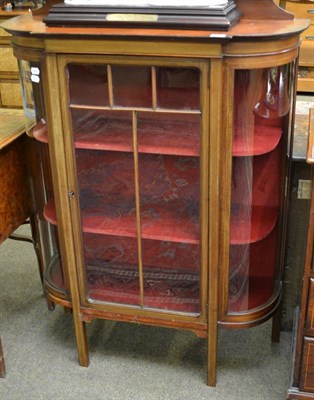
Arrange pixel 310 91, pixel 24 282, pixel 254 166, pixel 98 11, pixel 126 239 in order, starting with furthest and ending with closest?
pixel 310 91 → pixel 24 282 → pixel 126 239 → pixel 254 166 → pixel 98 11

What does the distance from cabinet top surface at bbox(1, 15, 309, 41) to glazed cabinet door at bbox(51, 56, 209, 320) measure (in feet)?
0.25

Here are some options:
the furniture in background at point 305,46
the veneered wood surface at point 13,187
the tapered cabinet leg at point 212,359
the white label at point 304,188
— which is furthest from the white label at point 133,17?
the furniture in background at point 305,46

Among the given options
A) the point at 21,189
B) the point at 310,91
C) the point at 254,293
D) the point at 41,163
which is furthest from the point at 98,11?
the point at 310,91

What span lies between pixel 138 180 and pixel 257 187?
39 centimetres

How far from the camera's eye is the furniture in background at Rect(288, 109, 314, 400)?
158 cm

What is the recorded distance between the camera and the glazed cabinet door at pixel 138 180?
5.03 ft

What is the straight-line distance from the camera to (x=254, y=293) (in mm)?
1898

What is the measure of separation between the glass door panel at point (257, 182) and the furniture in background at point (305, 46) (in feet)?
6.58

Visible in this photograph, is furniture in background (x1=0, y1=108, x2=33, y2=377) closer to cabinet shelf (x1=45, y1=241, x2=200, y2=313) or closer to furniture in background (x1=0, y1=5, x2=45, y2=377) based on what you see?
furniture in background (x1=0, y1=5, x2=45, y2=377)

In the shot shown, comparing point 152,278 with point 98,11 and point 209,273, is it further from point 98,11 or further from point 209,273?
point 98,11

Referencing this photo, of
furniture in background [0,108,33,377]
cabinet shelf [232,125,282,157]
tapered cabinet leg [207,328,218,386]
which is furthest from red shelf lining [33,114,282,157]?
tapered cabinet leg [207,328,218,386]

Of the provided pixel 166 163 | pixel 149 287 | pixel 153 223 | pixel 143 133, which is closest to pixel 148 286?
pixel 149 287

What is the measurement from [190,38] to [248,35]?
153mm

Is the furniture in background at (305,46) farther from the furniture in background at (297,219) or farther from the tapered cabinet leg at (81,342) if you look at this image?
the tapered cabinet leg at (81,342)
